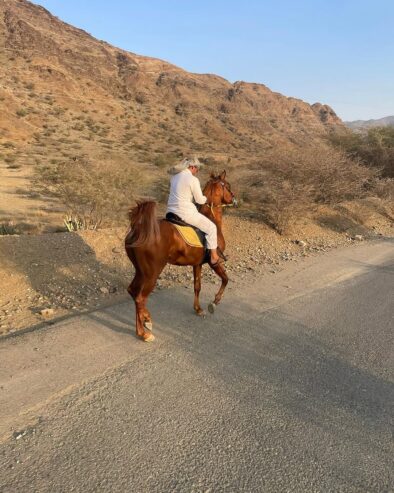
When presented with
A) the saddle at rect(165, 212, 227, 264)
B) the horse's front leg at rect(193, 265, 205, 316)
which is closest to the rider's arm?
the saddle at rect(165, 212, 227, 264)

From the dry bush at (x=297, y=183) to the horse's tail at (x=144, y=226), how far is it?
27.2 ft

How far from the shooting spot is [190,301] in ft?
23.6

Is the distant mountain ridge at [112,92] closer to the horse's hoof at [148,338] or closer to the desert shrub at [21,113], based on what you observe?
the desert shrub at [21,113]

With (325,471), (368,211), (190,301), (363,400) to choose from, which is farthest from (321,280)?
(368,211)

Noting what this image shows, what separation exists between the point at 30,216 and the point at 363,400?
43.9ft

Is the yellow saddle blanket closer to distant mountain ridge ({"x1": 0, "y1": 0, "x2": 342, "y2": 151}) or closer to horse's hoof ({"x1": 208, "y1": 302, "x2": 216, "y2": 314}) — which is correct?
horse's hoof ({"x1": 208, "y1": 302, "x2": 216, "y2": 314})

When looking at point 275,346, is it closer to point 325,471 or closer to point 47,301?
point 325,471

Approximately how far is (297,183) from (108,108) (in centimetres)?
5152

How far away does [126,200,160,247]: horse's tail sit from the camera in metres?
5.39

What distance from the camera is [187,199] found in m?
6.08

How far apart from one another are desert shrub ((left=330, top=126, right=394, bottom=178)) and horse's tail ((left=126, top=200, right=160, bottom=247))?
18.5 metres

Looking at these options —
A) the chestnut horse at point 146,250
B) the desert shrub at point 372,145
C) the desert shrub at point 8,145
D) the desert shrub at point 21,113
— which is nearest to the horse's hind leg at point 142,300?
the chestnut horse at point 146,250

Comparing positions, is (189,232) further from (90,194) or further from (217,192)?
(90,194)

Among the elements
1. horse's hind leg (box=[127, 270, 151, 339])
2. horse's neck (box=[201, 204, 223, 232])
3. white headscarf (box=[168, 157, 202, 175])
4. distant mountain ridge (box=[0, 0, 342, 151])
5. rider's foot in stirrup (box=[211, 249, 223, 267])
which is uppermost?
distant mountain ridge (box=[0, 0, 342, 151])
